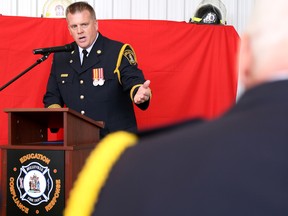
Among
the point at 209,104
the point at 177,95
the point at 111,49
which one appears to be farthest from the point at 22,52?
the point at 209,104

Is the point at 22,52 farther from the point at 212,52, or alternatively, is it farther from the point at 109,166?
the point at 109,166

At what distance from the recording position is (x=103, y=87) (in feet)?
9.07

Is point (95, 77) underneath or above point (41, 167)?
above

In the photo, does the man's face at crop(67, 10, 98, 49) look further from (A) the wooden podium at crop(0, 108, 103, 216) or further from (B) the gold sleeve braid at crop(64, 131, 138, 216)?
(B) the gold sleeve braid at crop(64, 131, 138, 216)

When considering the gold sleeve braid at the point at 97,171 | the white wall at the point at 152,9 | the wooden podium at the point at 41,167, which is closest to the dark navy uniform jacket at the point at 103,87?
the wooden podium at the point at 41,167

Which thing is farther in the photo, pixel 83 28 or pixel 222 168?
pixel 83 28

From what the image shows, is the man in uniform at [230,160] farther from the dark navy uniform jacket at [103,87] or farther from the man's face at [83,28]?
the man's face at [83,28]

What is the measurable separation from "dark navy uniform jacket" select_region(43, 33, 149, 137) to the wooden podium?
684 mm

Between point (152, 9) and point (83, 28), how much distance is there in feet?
3.91

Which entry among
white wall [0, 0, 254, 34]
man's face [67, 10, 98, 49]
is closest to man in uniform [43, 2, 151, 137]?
man's face [67, 10, 98, 49]

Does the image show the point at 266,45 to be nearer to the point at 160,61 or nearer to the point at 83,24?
the point at 83,24

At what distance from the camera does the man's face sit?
9.16 ft

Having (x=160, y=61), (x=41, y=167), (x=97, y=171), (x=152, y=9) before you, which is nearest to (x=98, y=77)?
(x=160, y=61)

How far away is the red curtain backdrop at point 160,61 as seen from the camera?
3.18 meters
